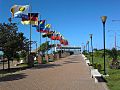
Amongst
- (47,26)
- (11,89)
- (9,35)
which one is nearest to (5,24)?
(9,35)

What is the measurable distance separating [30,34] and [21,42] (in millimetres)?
4962

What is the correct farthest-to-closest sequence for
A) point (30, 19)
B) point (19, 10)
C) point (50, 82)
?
point (30, 19) → point (19, 10) → point (50, 82)

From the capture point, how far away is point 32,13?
1547 inches

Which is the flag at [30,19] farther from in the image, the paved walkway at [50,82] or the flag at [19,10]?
the paved walkway at [50,82]

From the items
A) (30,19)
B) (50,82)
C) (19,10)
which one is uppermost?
(19,10)

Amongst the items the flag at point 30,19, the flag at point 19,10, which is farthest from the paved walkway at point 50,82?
the flag at point 30,19

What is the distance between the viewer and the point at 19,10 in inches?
1453

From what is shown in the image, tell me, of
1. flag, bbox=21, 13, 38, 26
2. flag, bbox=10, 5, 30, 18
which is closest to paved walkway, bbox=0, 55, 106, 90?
flag, bbox=10, 5, 30, 18

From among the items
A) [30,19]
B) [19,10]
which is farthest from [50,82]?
[30,19]

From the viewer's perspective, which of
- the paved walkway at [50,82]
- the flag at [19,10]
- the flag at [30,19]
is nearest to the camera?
the paved walkway at [50,82]

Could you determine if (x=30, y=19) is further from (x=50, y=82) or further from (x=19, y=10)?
(x=50, y=82)

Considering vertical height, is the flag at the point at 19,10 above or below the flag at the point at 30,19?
above

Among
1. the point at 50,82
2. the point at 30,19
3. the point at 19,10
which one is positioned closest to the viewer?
the point at 50,82

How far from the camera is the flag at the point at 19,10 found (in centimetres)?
3641
